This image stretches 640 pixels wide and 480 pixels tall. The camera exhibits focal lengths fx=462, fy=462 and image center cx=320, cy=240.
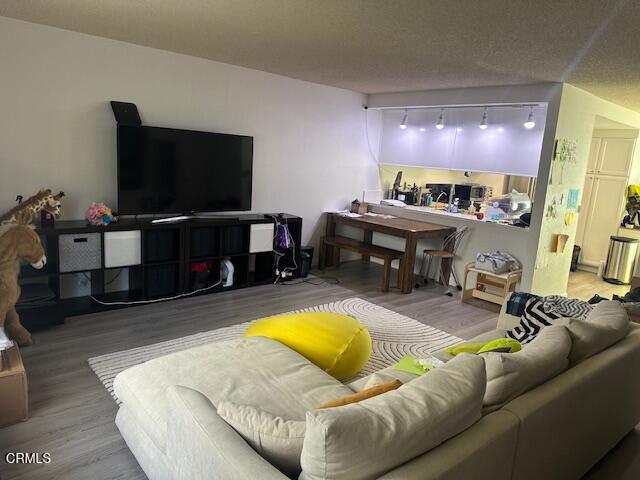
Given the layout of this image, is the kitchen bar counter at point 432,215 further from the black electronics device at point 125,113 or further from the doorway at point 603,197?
the black electronics device at point 125,113

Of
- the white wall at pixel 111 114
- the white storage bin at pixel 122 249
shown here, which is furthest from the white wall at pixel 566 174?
the white storage bin at pixel 122 249

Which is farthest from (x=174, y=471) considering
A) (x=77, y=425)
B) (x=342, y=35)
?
(x=342, y=35)

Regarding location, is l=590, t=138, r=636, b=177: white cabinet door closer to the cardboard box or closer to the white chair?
the white chair

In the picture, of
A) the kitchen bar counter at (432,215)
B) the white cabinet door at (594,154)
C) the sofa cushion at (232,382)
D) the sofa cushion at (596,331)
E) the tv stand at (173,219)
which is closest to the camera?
the sofa cushion at (232,382)

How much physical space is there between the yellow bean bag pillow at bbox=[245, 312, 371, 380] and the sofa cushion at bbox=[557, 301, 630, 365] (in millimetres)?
1173

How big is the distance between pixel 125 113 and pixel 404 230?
3129mm

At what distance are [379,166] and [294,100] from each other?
1.83 meters

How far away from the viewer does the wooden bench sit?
5309mm

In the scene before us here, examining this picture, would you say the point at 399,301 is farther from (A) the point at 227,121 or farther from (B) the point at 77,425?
(B) the point at 77,425

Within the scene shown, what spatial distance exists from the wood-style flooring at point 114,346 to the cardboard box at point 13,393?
0.06m

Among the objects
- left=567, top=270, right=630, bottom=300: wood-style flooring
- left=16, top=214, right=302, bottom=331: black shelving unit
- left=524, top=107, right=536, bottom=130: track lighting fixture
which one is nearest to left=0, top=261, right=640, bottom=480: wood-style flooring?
left=16, top=214, right=302, bottom=331: black shelving unit

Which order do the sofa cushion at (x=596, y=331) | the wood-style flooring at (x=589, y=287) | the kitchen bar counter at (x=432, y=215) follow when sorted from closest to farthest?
the sofa cushion at (x=596, y=331)
the kitchen bar counter at (x=432, y=215)
the wood-style flooring at (x=589, y=287)

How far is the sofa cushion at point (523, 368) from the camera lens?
5.64 feet

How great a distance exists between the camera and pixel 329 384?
2.26 meters
